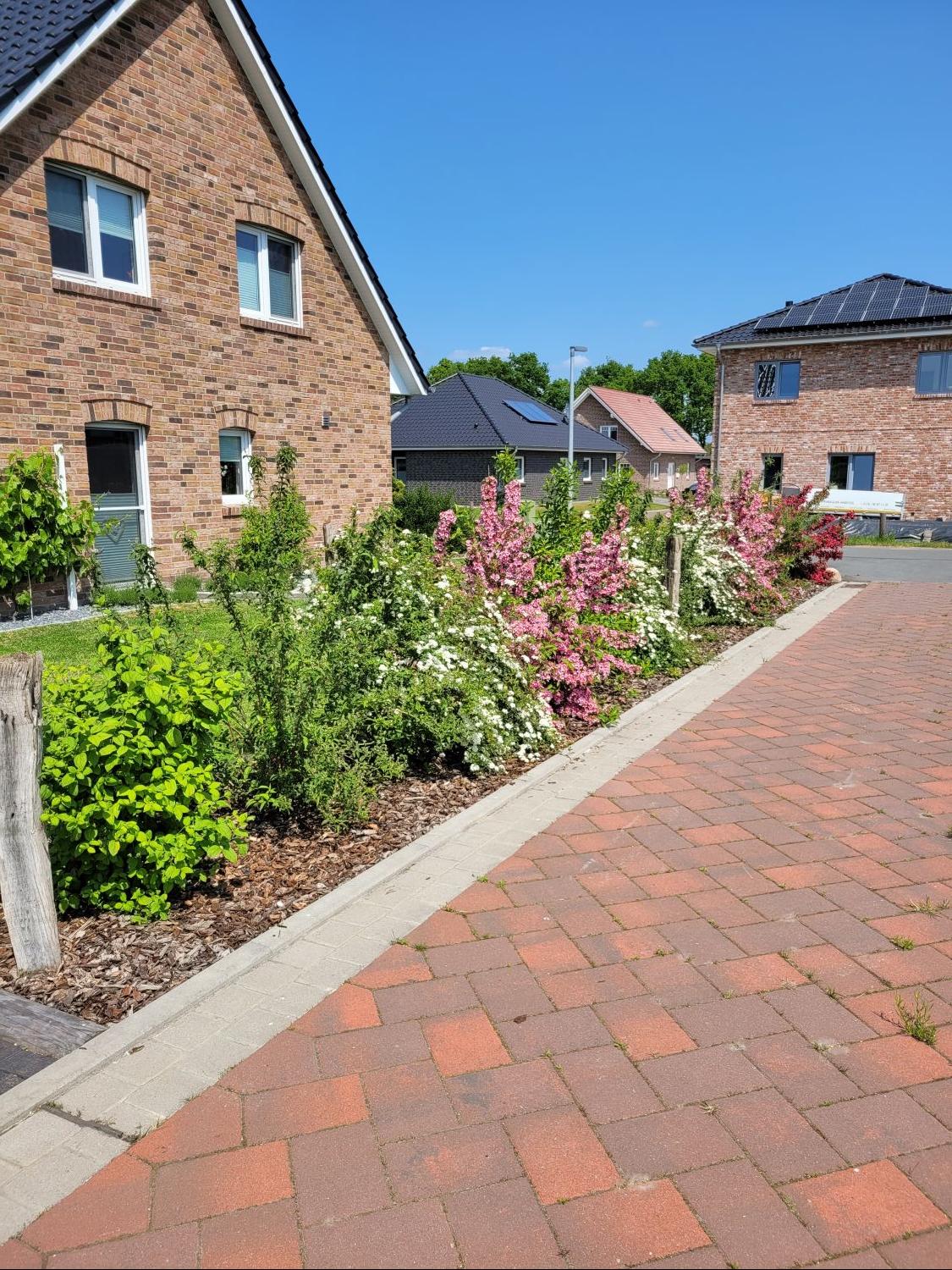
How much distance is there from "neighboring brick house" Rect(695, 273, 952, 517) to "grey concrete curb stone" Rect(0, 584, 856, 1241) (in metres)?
28.4

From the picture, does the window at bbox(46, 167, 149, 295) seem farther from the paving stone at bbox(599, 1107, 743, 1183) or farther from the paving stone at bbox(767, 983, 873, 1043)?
the paving stone at bbox(599, 1107, 743, 1183)

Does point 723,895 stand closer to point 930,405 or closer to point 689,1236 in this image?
point 689,1236

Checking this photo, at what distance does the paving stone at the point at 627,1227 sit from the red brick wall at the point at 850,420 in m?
30.6

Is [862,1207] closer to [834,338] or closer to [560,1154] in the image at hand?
[560,1154]

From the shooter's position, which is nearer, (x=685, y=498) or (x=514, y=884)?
Answer: (x=514, y=884)

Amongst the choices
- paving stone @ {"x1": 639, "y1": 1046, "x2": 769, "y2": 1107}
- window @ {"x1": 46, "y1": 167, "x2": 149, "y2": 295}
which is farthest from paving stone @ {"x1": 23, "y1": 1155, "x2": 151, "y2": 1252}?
window @ {"x1": 46, "y1": 167, "x2": 149, "y2": 295}

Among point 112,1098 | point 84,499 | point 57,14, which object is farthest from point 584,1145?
point 57,14

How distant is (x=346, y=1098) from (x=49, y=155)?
37.6 ft

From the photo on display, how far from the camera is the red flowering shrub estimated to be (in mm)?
14492

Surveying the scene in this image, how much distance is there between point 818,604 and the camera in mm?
13523

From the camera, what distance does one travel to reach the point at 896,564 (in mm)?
20469

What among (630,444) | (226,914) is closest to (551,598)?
(226,914)

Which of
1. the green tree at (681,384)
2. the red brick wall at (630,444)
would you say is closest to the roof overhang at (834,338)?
the red brick wall at (630,444)

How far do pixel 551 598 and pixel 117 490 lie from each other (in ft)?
24.8
